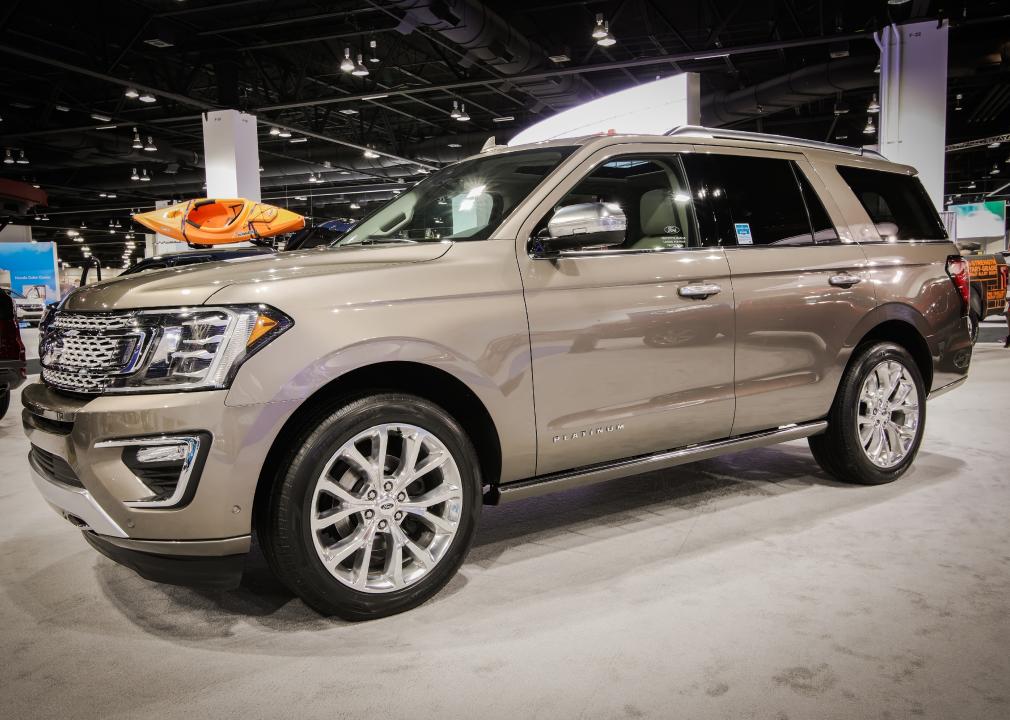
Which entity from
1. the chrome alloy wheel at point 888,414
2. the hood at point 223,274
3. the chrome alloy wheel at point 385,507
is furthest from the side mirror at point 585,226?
the chrome alloy wheel at point 888,414

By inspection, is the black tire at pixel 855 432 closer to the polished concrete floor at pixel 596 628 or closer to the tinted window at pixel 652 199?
the polished concrete floor at pixel 596 628

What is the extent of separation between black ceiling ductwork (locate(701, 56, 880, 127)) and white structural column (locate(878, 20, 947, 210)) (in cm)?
361

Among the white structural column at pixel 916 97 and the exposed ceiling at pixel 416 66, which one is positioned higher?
the exposed ceiling at pixel 416 66

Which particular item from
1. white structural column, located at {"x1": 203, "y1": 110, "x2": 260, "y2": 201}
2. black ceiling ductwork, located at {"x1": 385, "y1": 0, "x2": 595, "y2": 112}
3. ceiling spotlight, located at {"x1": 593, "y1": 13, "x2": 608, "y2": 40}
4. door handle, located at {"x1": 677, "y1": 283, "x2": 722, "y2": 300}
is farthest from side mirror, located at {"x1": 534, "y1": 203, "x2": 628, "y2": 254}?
white structural column, located at {"x1": 203, "y1": 110, "x2": 260, "y2": 201}

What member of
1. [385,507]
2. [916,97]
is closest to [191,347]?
[385,507]

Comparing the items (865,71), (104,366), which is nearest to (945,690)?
(104,366)

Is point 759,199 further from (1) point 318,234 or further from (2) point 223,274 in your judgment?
(1) point 318,234

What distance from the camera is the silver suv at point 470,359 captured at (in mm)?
2379

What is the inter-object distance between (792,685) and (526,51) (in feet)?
43.6

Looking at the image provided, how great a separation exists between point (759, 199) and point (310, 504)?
257 cm

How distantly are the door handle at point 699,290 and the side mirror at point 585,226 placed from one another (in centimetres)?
52

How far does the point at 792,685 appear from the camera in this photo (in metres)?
2.23

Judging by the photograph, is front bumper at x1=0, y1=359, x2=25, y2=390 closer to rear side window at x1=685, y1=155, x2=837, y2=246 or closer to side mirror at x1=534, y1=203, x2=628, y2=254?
side mirror at x1=534, y1=203, x2=628, y2=254

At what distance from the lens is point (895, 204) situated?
14.2 ft
